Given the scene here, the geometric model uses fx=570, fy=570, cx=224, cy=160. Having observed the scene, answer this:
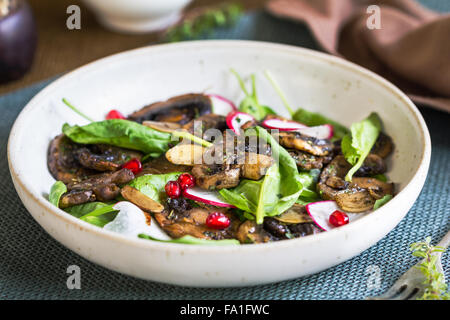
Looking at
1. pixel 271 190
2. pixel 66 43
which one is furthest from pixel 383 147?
pixel 66 43

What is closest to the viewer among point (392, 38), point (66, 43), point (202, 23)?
point (392, 38)

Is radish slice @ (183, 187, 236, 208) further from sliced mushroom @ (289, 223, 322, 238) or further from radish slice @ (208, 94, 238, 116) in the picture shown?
radish slice @ (208, 94, 238, 116)

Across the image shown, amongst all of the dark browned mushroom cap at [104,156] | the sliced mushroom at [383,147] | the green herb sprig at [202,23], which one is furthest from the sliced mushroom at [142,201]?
the green herb sprig at [202,23]

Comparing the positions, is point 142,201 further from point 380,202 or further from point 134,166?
point 380,202

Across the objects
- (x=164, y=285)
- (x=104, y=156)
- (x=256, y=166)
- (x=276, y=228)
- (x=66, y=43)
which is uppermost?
(x=256, y=166)

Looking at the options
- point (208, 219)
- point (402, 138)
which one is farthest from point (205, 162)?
point (402, 138)

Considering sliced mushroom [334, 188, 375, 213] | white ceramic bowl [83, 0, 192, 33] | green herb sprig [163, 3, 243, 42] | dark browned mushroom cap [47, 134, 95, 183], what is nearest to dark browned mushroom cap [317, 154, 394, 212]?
sliced mushroom [334, 188, 375, 213]
